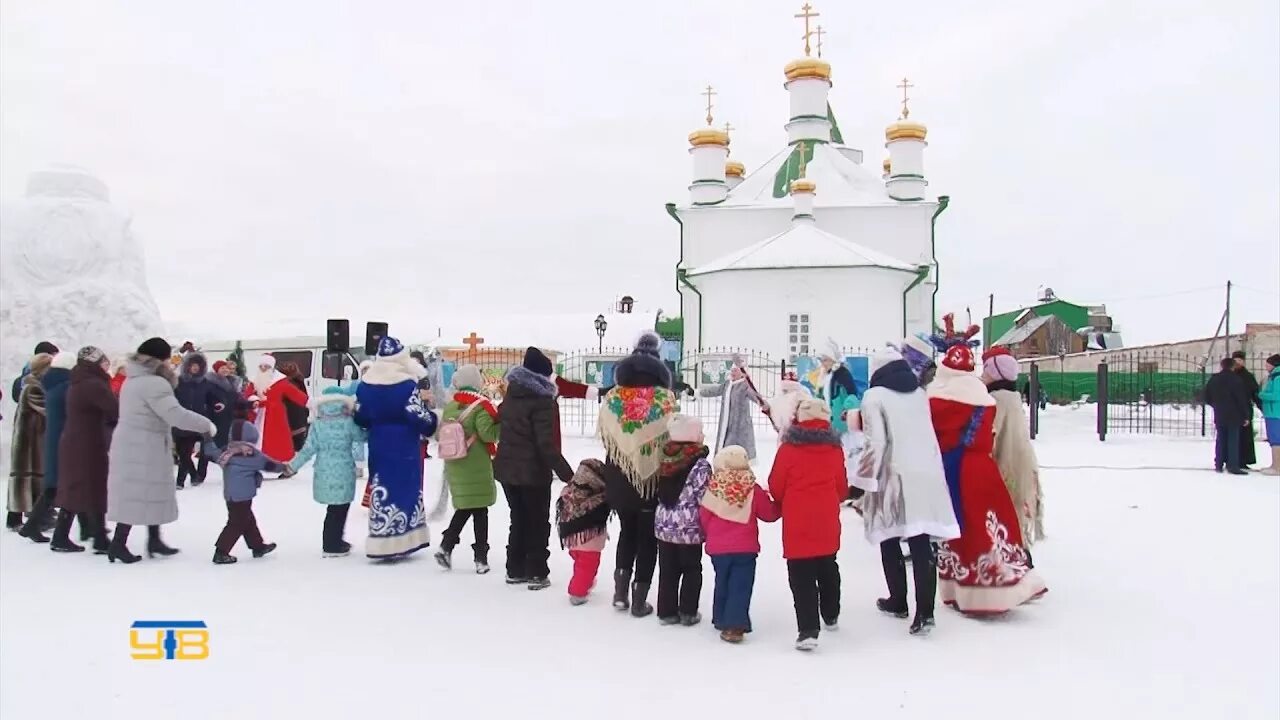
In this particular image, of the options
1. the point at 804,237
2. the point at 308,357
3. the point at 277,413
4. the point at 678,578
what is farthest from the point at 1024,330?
the point at 678,578

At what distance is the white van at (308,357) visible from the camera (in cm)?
1555

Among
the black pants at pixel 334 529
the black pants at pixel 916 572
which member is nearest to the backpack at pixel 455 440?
the black pants at pixel 334 529

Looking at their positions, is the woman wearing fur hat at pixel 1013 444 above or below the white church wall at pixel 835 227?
below

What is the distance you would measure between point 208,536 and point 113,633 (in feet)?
10.2

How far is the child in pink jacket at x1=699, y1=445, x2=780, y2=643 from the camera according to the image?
525 centimetres

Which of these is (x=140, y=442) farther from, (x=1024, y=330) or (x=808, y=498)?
(x=1024, y=330)

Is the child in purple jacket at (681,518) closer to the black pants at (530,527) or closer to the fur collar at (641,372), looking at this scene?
the fur collar at (641,372)

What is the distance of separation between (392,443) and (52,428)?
3186 millimetres

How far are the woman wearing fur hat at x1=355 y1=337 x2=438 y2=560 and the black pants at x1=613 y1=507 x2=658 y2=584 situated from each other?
1964 millimetres

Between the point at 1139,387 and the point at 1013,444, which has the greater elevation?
the point at 1139,387

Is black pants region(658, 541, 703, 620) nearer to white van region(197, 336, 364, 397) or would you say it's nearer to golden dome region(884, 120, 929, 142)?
white van region(197, 336, 364, 397)

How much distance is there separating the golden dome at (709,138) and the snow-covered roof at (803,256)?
5.83 m

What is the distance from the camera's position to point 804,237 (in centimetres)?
2927

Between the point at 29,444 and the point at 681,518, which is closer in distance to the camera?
the point at 681,518
